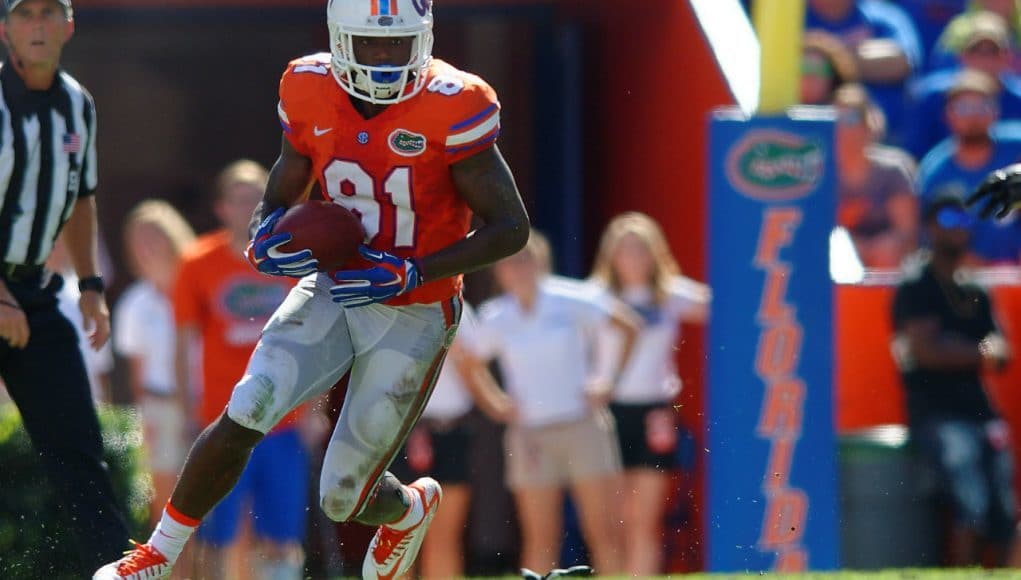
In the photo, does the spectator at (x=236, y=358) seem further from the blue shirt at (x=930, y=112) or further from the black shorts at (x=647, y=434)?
the blue shirt at (x=930, y=112)

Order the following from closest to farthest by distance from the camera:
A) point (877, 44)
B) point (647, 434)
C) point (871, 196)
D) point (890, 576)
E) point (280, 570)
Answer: point (890, 576) < point (280, 570) < point (647, 434) < point (871, 196) < point (877, 44)

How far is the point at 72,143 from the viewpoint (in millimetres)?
5719

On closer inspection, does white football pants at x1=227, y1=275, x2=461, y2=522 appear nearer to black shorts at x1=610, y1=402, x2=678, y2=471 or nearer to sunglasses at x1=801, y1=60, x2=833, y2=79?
black shorts at x1=610, y1=402, x2=678, y2=471

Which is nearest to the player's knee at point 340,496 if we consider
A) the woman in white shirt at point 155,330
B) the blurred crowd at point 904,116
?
the woman in white shirt at point 155,330

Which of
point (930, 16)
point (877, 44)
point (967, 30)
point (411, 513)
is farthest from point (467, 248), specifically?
point (930, 16)

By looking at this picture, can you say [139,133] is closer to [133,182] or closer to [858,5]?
[133,182]

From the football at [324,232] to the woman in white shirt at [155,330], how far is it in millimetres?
2657

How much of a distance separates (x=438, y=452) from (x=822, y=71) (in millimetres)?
2789

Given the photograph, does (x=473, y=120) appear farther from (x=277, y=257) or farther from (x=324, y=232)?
(x=277, y=257)

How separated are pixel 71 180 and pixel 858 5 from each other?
18.3ft

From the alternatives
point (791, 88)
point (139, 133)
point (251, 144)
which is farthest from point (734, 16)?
point (139, 133)

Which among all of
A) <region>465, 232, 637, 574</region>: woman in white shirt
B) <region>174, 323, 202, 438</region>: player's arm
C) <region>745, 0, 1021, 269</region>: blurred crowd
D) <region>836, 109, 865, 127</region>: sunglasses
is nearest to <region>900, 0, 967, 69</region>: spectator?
<region>745, 0, 1021, 269</region>: blurred crowd

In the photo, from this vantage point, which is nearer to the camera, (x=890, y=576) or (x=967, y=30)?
(x=890, y=576)

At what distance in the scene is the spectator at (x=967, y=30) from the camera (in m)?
9.90
